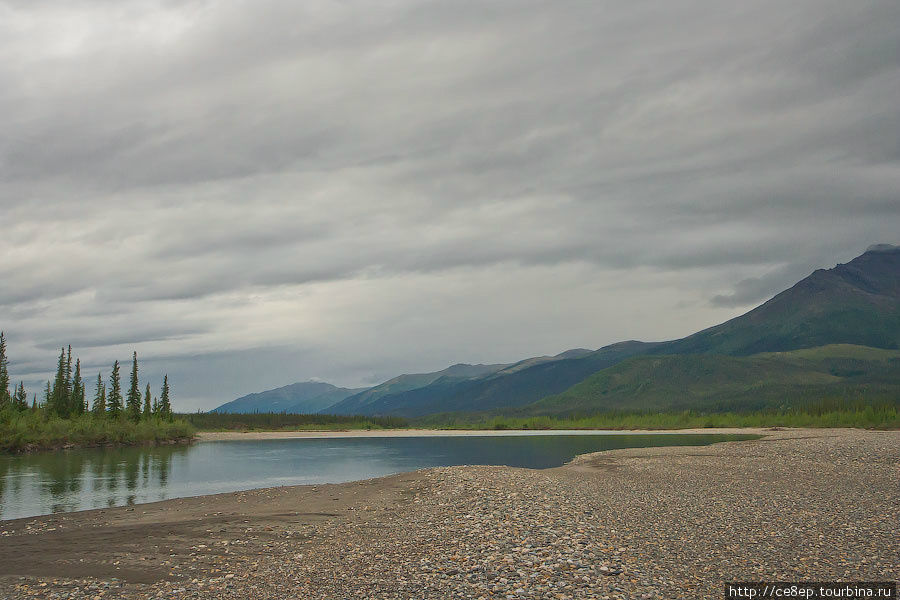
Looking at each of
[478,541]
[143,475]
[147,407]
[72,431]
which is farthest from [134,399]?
[478,541]

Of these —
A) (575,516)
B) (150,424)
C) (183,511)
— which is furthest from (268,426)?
(575,516)

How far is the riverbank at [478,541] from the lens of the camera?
16.9m

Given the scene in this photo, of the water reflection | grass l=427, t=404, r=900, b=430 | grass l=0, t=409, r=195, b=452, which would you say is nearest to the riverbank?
the water reflection

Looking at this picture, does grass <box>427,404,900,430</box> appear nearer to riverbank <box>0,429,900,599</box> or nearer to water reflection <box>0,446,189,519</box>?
riverbank <box>0,429,900,599</box>

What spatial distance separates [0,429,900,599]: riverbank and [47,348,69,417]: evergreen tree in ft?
340

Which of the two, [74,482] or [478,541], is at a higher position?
[478,541]

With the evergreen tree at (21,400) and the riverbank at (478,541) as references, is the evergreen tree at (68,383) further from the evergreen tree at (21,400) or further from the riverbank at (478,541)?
the riverbank at (478,541)

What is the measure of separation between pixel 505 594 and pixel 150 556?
14.0 metres

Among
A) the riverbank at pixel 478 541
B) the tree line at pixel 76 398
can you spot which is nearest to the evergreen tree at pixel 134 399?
the tree line at pixel 76 398

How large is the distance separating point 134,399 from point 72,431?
120 ft

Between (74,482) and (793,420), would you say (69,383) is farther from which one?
(793,420)

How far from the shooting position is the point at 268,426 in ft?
649

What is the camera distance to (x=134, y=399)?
137m

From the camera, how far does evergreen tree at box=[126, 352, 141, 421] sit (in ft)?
434
